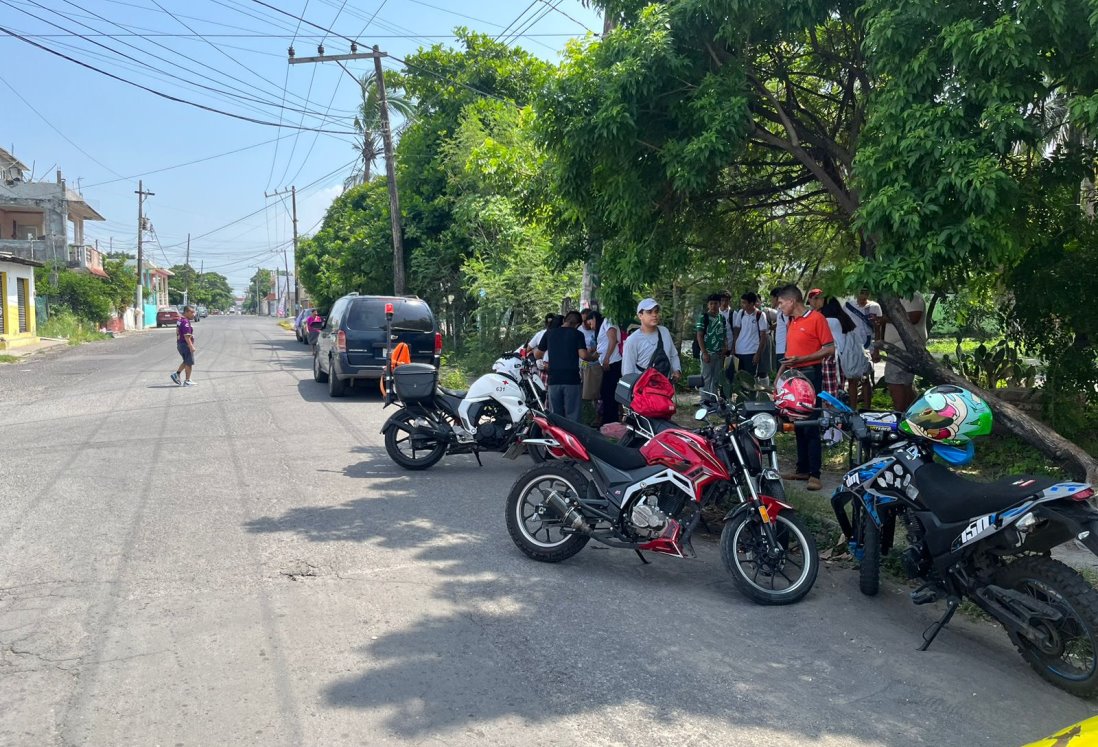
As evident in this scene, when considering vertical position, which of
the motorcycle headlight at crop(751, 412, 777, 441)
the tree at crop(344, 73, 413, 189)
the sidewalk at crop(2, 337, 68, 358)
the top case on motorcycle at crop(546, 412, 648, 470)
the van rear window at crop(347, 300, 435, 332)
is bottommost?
the sidewalk at crop(2, 337, 68, 358)

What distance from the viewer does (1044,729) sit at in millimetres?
3812

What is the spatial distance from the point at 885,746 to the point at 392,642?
2.43 meters

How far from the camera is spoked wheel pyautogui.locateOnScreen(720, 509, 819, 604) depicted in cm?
527

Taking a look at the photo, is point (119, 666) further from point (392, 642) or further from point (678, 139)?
point (678, 139)

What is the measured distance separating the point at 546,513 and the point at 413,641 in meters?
1.67

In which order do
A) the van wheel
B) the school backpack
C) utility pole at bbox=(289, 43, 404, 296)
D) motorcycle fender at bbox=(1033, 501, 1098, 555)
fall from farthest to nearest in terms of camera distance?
utility pole at bbox=(289, 43, 404, 296), the van wheel, the school backpack, motorcycle fender at bbox=(1033, 501, 1098, 555)

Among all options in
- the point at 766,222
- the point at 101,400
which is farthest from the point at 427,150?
the point at 766,222

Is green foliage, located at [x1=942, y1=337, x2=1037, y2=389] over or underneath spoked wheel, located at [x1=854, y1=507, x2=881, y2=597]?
over

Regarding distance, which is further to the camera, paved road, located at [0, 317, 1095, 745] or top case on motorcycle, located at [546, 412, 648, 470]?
top case on motorcycle, located at [546, 412, 648, 470]

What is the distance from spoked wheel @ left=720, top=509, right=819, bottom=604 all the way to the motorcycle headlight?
1.59 feet

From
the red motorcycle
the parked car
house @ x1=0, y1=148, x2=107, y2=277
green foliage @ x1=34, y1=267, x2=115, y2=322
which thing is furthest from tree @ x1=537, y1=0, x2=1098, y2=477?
the parked car

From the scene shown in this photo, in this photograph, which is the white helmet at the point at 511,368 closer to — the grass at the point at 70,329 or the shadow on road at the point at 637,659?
the shadow on road at the point at 637,659

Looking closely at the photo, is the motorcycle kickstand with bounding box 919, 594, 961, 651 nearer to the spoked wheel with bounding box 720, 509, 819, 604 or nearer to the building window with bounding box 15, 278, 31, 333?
the spoked wheel with bounding box 720, 509, 819, 604

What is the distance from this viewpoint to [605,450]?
234 inches
